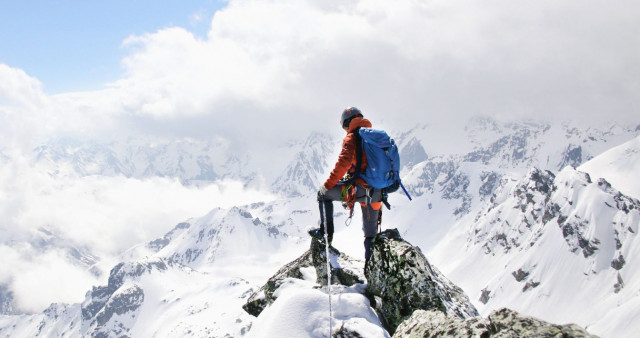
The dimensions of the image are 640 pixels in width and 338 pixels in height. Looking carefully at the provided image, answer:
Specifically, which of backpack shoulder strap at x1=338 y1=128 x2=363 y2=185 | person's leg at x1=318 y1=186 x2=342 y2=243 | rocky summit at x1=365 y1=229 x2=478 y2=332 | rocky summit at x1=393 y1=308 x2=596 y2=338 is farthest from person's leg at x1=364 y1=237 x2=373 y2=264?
rocky summit at x1=393 y1=308 x2=596 y2=338

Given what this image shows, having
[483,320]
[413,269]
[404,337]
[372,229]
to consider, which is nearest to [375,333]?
[404,337]

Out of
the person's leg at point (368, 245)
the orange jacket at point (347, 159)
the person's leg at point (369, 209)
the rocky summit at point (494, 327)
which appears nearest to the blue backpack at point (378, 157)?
the orange jacket at point (347, 159)

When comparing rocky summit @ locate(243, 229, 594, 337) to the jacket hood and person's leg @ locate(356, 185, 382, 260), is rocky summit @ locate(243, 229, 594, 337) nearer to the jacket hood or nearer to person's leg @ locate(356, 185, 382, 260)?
person's leg @ locate(356, 185, 382, 260)

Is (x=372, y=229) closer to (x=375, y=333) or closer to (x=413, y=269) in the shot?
(x=413, y=269)

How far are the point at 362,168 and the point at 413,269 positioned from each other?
293cm

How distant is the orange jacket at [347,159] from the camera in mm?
10062

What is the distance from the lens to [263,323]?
8.77 metres

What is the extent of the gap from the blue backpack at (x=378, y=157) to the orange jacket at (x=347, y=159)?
5.4 inches

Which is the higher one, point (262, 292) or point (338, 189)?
point (338, 189)

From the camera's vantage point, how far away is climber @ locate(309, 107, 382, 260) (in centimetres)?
1020

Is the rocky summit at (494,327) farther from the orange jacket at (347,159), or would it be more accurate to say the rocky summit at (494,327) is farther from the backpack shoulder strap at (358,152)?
the backpack shoulder strap at (358,152)

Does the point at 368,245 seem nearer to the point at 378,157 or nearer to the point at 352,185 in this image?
the point at 352,185

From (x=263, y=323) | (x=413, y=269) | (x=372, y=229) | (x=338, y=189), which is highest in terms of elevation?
(x=338, y=189)

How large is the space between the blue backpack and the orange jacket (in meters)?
0.14
